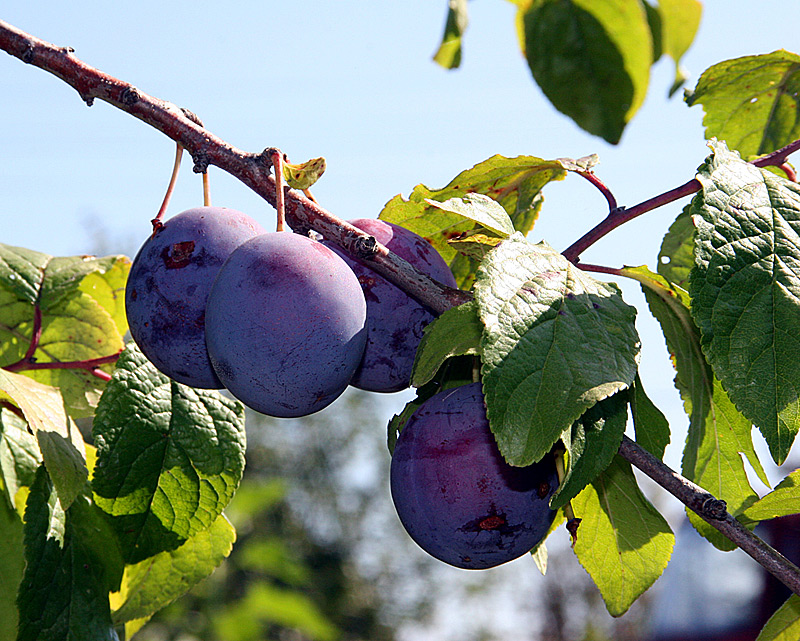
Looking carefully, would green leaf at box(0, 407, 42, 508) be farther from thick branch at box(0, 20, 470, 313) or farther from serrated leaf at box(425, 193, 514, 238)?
serrated leaf at box(425, 193, 514, 238)

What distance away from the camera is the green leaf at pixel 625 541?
79 centimetres

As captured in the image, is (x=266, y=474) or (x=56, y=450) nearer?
(x=56, y=450)

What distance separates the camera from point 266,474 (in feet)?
35.8

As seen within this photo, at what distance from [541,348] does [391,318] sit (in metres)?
0.24

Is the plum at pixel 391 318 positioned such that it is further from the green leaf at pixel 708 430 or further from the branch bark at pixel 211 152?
the green leaf at pixel 708 430

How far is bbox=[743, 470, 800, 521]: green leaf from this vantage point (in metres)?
0.71

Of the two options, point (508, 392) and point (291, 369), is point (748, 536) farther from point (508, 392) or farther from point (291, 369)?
point (291, 369)

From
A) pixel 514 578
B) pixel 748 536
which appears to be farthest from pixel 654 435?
pixel 514 578

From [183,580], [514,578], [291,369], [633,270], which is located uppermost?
[633,270]

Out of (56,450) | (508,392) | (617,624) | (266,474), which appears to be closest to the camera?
(508,392)

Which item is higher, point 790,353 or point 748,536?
point 790,353

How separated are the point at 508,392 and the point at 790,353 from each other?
0.78 ft

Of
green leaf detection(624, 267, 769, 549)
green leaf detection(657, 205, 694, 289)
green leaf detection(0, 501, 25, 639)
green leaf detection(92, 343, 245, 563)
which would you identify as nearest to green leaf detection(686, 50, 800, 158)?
green leaf detection(657, 205, 694, 289)

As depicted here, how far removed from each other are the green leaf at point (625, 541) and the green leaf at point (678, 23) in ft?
1.71
